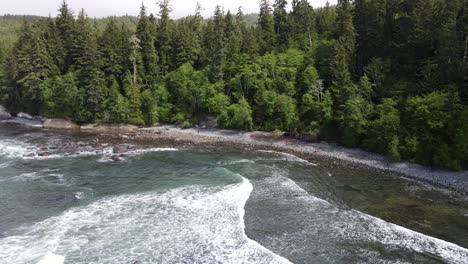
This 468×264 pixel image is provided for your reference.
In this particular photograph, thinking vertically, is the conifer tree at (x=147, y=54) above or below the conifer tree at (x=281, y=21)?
below

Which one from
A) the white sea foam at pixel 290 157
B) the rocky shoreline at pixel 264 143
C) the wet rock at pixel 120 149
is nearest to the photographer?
the rocky shoreline at pixel 264 143

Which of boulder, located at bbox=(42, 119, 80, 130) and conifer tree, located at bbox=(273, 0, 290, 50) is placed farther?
conifer tree, located at bbox=(273, 0, 290, 50)

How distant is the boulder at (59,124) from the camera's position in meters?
63.0

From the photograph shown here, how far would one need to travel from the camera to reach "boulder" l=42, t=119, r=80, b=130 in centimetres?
6297

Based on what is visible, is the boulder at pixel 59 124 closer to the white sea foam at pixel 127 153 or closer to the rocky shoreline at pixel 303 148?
the rocky shoreline at pixel 303 148

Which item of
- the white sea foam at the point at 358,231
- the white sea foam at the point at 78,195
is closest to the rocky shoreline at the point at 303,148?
the white sea foam at the point at 358,231

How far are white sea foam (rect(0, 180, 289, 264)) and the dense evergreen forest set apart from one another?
76.4 feet

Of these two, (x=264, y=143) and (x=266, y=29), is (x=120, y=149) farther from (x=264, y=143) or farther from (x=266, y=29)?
(x=266, y=29)

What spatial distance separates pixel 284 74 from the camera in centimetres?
5841

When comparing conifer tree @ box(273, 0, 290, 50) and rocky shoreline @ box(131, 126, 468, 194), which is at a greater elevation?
conifer tree @ box(273, 0, 290, 50)

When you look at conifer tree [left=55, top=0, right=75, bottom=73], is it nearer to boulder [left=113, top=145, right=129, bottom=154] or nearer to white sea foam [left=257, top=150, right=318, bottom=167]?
boulder [left=113, top=145, right=129, bottom=154]

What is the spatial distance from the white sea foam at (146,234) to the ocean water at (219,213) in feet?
0.24

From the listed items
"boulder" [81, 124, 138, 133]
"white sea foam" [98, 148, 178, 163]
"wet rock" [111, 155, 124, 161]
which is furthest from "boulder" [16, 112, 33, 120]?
"wet rock" [111, 155, 124, 161]

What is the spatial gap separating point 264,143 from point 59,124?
121ft
